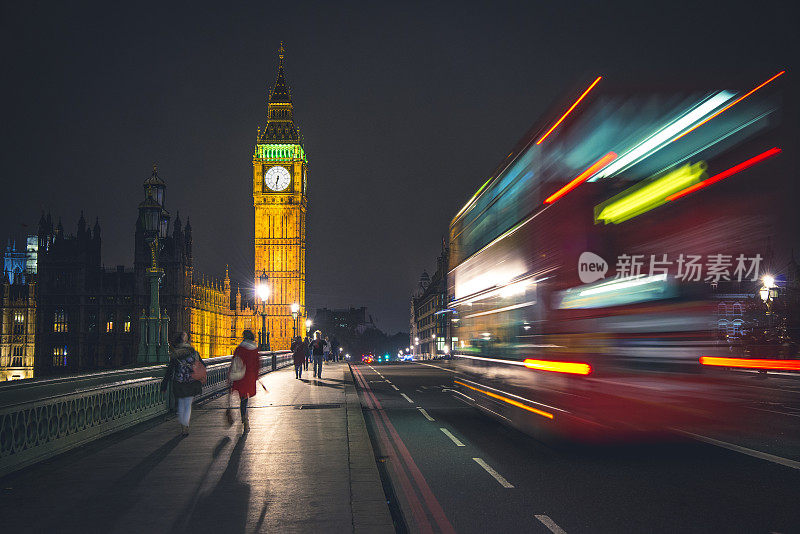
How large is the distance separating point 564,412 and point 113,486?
19.8 ft

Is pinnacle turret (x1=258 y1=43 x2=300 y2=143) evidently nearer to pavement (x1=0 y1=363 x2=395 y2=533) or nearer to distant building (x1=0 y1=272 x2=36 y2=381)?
distant building (x1=0 y1=272 x2=36 y2=381)

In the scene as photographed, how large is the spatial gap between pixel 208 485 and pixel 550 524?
13.0 feet

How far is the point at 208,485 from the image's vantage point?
8125 mm

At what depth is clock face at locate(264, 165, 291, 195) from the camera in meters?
120

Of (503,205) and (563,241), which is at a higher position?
(503,205)

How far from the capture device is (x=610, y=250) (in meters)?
8.74

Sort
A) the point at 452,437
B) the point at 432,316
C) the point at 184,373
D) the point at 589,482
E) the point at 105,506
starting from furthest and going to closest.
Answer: the point at 432,316, the point at 452,437, the point at 184,373, the point at 589,482, the point at 105,506

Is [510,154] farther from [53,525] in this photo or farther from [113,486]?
[53,525]

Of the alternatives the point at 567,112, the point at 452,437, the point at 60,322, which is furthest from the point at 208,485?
the point at 60,322

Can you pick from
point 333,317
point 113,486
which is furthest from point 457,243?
point 333,317

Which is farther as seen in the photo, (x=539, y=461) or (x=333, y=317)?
(x=333, y=317)

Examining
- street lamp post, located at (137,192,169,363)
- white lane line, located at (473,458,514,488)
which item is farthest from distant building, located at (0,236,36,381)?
white lane line, located at (473,458,514,488)

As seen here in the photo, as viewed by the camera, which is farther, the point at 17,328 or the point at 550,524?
the point at 17,328

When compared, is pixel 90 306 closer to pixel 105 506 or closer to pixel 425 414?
pixel 425 414
